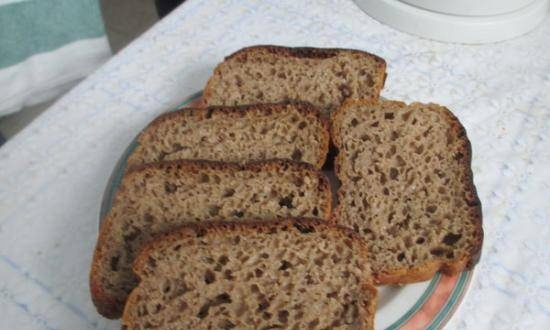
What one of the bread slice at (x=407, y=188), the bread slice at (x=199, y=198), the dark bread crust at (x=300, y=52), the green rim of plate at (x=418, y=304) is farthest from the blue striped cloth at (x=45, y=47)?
the green rim of plate at (x=418, y=304)

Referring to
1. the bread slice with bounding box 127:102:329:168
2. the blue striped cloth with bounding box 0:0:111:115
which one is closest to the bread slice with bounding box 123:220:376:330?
the bread slice with bounding box 127:102:329:168

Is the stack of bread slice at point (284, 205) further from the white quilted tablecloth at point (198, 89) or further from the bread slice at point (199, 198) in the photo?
the white quilted tablecloth at point (198, 89)

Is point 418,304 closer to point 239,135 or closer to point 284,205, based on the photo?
point 284,205

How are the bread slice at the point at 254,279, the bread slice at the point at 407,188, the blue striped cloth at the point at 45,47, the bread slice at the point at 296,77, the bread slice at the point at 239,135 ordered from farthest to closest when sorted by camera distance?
the blue striped cloth at the point at 45,47 < the bread slice at the point at 296,77 < the bread slice at the point at 239,135 < the bread slice at the point at 407,188 < the bread slice at the point at 254,279

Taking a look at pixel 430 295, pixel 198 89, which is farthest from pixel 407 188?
pixel 198 89

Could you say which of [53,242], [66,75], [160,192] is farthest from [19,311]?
[66,75]

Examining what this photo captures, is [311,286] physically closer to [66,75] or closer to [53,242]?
[53,242]
